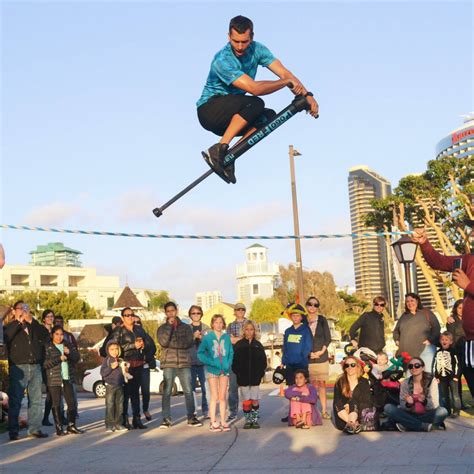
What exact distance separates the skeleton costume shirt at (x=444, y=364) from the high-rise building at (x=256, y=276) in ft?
491

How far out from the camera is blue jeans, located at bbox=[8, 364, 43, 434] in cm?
1324

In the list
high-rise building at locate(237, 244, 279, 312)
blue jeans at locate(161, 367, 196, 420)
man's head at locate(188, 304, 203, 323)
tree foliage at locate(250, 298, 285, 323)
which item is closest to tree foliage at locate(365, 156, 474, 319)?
man's head at locate(188, 304, 203, 323)

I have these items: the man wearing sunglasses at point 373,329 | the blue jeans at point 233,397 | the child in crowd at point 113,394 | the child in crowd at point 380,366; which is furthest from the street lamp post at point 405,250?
the child in crowd at point 113,394

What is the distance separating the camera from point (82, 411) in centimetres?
1930

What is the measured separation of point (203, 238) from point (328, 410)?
6.30 metres

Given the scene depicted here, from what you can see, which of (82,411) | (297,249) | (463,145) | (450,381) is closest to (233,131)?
(450,381)

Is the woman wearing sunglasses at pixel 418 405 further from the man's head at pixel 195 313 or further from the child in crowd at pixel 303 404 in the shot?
the man's head at pixel 195 313

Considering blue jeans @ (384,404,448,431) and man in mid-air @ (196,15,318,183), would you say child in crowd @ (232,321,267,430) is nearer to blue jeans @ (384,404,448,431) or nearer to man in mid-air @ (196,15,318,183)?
blue jeans @ (384,404,448,431)

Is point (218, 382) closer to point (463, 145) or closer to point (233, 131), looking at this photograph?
point (233, 131)

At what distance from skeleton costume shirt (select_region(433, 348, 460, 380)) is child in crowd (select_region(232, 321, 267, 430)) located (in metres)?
2.55

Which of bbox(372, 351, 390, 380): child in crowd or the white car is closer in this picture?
bbox(372, 351, 390, 380): child in crowd

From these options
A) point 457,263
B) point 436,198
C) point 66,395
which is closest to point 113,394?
point 66,395

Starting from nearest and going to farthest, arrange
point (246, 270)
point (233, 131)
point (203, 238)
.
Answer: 1. point (233, 131)
2. point (203, 238)
3. point (246, 270)

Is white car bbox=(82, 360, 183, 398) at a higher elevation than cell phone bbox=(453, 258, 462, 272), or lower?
lower
